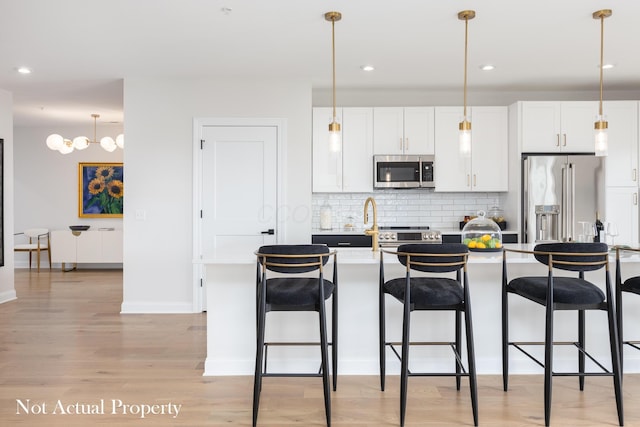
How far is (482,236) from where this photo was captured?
11.0 ft

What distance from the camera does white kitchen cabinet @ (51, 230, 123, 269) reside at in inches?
323

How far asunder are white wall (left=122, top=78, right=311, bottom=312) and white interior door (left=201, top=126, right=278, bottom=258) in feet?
0.57

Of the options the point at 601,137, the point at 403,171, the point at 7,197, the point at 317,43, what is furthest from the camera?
the point at 7,197

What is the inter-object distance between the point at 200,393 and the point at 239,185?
264 cm

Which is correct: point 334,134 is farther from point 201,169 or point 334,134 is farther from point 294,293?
point 201,169

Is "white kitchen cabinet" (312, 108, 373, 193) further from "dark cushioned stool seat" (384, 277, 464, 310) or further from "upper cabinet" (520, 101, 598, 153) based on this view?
"dark cushioned stool seat" (384, 277, 464, 310)

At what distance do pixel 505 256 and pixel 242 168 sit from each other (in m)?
3.08

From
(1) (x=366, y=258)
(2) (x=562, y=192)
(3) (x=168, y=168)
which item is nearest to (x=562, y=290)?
(1) (x=366, y=258)

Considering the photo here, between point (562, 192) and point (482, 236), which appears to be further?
point (562, 192)

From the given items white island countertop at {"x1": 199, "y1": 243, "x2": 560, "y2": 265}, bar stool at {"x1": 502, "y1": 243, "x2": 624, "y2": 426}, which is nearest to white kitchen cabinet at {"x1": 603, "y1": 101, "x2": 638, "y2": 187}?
white island countertop at {"x1": 199, "y1": 243, "x2": 560, "y2": 265}

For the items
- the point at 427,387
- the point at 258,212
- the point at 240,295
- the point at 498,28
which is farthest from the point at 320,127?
the point at 427,387

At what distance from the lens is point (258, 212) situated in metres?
5.21

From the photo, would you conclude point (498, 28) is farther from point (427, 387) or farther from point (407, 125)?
point (427, 387)

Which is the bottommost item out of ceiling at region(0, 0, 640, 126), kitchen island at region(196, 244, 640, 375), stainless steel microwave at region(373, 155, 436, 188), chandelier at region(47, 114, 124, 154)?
kitchen island at region(196, 244, 640, 375)
